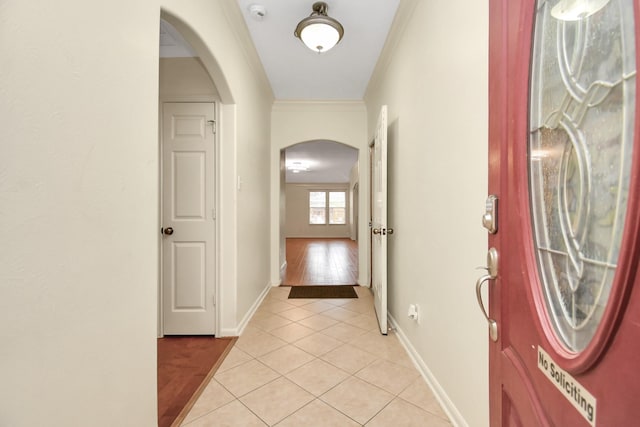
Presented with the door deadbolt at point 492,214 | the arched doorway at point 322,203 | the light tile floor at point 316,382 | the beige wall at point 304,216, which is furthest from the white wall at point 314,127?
the beige wall at point 304,216

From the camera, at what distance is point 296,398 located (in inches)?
69.5

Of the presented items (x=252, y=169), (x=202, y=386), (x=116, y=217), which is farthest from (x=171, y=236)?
(x=116, y=217)

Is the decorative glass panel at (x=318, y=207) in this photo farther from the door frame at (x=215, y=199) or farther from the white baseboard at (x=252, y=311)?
the door frame at (x=215, y=199)

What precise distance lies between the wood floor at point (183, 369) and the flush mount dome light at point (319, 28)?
2.61m

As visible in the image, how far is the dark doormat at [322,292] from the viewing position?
387 cm

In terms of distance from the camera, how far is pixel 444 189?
168 cm

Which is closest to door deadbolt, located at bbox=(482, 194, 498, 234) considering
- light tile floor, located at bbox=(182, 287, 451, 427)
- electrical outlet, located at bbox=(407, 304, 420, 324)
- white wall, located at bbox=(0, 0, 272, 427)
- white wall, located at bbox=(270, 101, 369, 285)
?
white wall, located at bbox=(0, 0, 272, 427)

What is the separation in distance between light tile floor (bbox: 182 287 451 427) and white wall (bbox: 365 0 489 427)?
0.64ft

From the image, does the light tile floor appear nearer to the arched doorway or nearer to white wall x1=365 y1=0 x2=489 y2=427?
white wall x1=365 y1=0 x2=489 y2=427

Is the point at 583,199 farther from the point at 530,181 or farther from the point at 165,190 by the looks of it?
the point at 165,190

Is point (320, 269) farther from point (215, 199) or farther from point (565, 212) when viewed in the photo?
point (565, 212)

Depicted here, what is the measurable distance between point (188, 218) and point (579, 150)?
2.71m

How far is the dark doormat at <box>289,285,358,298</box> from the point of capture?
3.87 m

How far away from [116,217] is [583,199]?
1308mm
